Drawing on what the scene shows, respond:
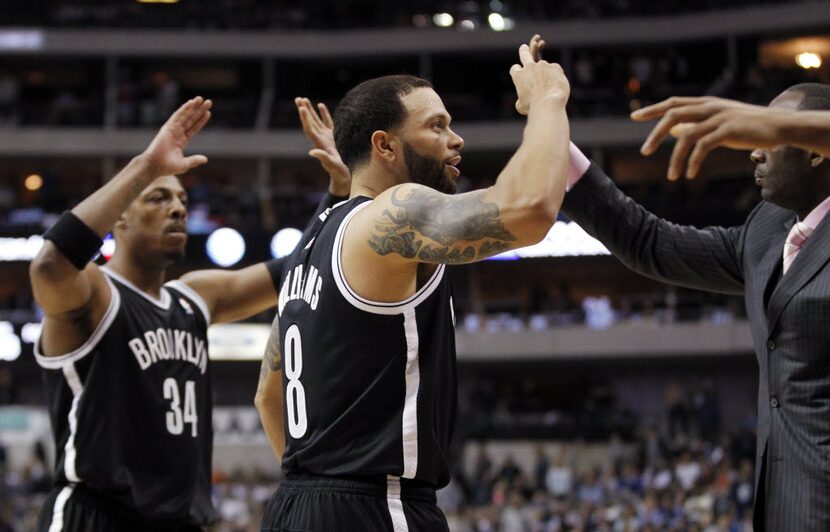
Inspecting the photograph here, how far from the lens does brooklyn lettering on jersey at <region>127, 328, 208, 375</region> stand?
6.00 meters

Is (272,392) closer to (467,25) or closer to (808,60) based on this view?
(467,25)

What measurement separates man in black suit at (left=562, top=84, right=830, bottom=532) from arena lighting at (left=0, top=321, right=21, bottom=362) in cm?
2819

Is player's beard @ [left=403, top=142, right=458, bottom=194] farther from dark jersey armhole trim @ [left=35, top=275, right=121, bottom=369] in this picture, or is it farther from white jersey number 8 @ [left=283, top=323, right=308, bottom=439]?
dark jersey armhole trim @ [left=35, top=275, right=121, bottom=369]

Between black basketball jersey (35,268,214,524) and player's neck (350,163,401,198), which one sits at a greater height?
player's neck (350,163,401,198)

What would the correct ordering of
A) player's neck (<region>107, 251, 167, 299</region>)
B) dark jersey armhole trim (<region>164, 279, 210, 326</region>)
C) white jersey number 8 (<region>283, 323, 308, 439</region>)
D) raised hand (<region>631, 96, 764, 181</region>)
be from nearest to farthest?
1. raised hand (<region>631, 96, 764, 181</region>)
2. white jersey number 8 (<region>283, 323, 308, 439</region>)
3. player's neck (<region>107, 251, 167, 299</region>)
4. dark jersey armhole trim (<region>164, 279, 210, 326</region>)

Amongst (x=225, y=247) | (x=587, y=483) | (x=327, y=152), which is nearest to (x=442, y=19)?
(x=225, y=247)

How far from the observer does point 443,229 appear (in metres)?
4.00

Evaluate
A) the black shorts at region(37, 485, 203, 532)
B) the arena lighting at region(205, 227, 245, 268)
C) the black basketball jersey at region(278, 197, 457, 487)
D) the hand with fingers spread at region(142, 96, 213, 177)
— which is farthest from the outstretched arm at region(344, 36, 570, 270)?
the arena lighting at region(205, 227, 245, 268)

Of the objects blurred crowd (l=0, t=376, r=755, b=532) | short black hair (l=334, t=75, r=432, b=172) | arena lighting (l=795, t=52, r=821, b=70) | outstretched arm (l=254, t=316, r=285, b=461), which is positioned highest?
arena lighting (l=795, t=52, r=821, b=70)

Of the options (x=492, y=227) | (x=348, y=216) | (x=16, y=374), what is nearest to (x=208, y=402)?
(x=348, y=216)

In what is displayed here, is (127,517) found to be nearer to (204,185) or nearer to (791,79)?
(791,79)

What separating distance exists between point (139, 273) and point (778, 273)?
3.56 meters

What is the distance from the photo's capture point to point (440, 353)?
4328mm

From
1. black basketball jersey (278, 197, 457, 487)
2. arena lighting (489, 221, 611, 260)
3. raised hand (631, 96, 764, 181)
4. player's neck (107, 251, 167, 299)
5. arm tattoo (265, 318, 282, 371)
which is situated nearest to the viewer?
raised hand (631, 96, 764, 181)
